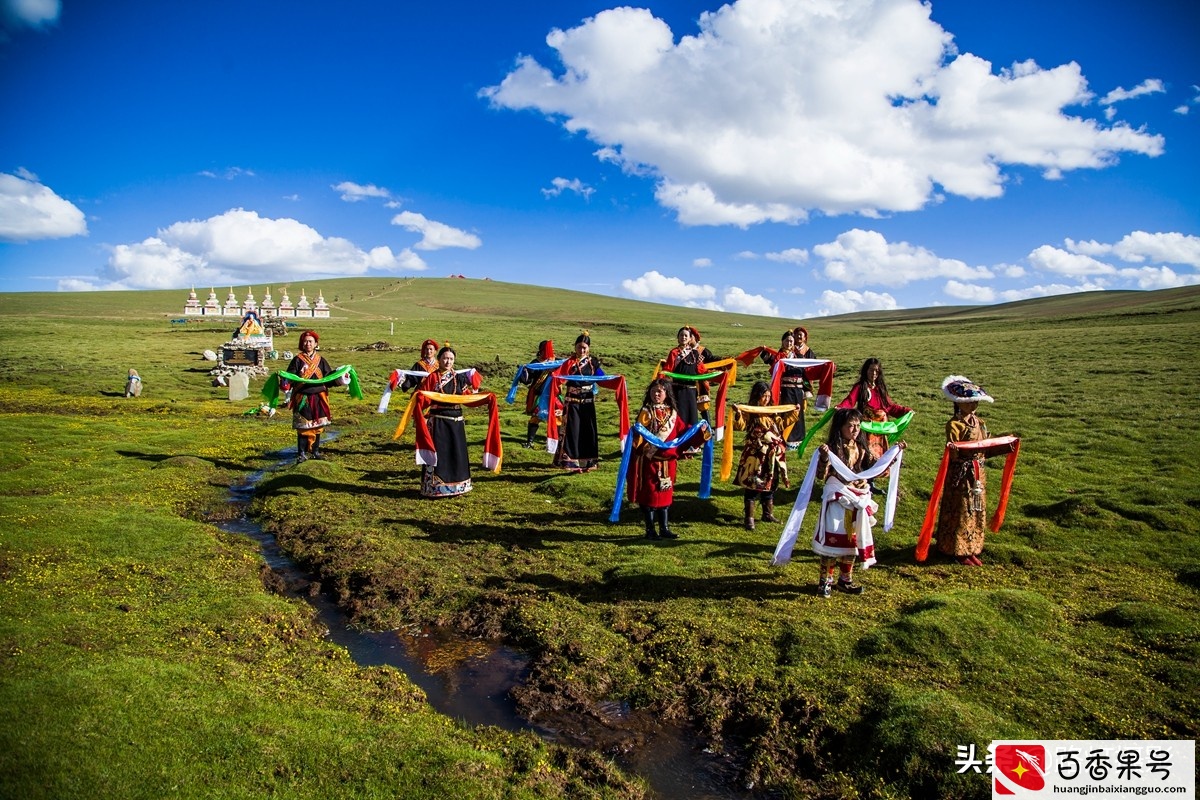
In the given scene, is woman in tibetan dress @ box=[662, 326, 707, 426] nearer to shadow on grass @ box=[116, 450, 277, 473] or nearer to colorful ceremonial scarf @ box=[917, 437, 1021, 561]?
colorful ceremonial scarf @ box=[917, 437, 1021, 561]

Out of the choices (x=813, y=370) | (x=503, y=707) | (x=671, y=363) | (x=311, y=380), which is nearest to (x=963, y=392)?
(x=813, y=370)

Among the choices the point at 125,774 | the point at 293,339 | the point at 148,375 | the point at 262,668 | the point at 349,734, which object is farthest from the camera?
the point at 293,339

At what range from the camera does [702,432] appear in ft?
38.8

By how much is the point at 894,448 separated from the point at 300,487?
13044 millimetres

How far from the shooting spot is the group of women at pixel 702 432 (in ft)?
31.6

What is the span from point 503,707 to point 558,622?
1.71 m

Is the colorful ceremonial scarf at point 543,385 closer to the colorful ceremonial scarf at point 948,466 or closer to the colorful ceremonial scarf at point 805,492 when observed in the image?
the colorful ceremonial scarf at point 805,492

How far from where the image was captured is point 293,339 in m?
64.2

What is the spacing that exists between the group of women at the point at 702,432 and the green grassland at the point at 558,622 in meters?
0.72

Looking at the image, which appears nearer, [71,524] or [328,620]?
[328,620]

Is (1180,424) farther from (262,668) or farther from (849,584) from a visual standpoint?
(262,668)

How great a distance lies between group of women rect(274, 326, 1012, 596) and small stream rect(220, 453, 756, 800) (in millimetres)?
3935

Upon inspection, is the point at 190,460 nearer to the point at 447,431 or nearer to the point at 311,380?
the point at 311,380

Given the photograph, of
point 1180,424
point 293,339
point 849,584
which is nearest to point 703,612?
point 849,584
